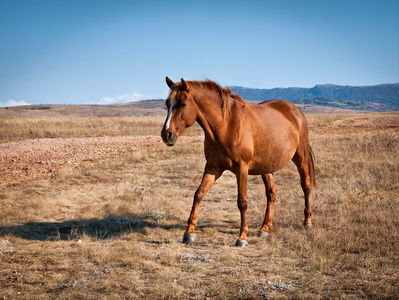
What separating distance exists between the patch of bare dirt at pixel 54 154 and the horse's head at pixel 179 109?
281 inches

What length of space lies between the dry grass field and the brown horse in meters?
0.72

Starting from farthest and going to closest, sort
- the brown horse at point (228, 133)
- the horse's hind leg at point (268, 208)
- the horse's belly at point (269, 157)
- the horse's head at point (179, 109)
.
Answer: the horse's hind leg at point (268, 208) → the horse's belly at point (269, 157) → the brown horse at point (228, 133) → the horse's head at point (179, 109)

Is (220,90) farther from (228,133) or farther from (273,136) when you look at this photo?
(273,136)

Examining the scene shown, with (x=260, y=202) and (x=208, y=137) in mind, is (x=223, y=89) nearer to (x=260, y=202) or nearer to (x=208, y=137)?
(x=208, y=137)

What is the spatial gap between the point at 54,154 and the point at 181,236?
373 inches

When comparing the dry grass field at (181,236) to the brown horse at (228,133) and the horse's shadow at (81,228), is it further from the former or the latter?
the brown horse at (228,133)

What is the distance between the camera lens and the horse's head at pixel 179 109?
4977 millimetres

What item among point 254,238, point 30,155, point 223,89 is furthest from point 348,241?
point 30,155

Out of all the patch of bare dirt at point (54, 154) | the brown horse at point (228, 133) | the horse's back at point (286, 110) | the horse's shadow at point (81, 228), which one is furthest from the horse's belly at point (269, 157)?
the patch of bare dirt at point (54, 154)

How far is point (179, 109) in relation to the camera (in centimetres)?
508

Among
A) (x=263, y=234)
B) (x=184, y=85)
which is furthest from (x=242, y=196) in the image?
(x=184, y=85)

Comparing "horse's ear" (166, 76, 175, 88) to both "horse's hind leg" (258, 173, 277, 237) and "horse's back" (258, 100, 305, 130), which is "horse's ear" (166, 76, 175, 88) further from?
"horse's hind leg" (258, 173, 277, 237)

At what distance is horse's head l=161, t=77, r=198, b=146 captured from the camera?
498 centimetres

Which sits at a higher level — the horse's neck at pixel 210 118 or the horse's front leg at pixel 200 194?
the horse's neck at pixel 210 118
